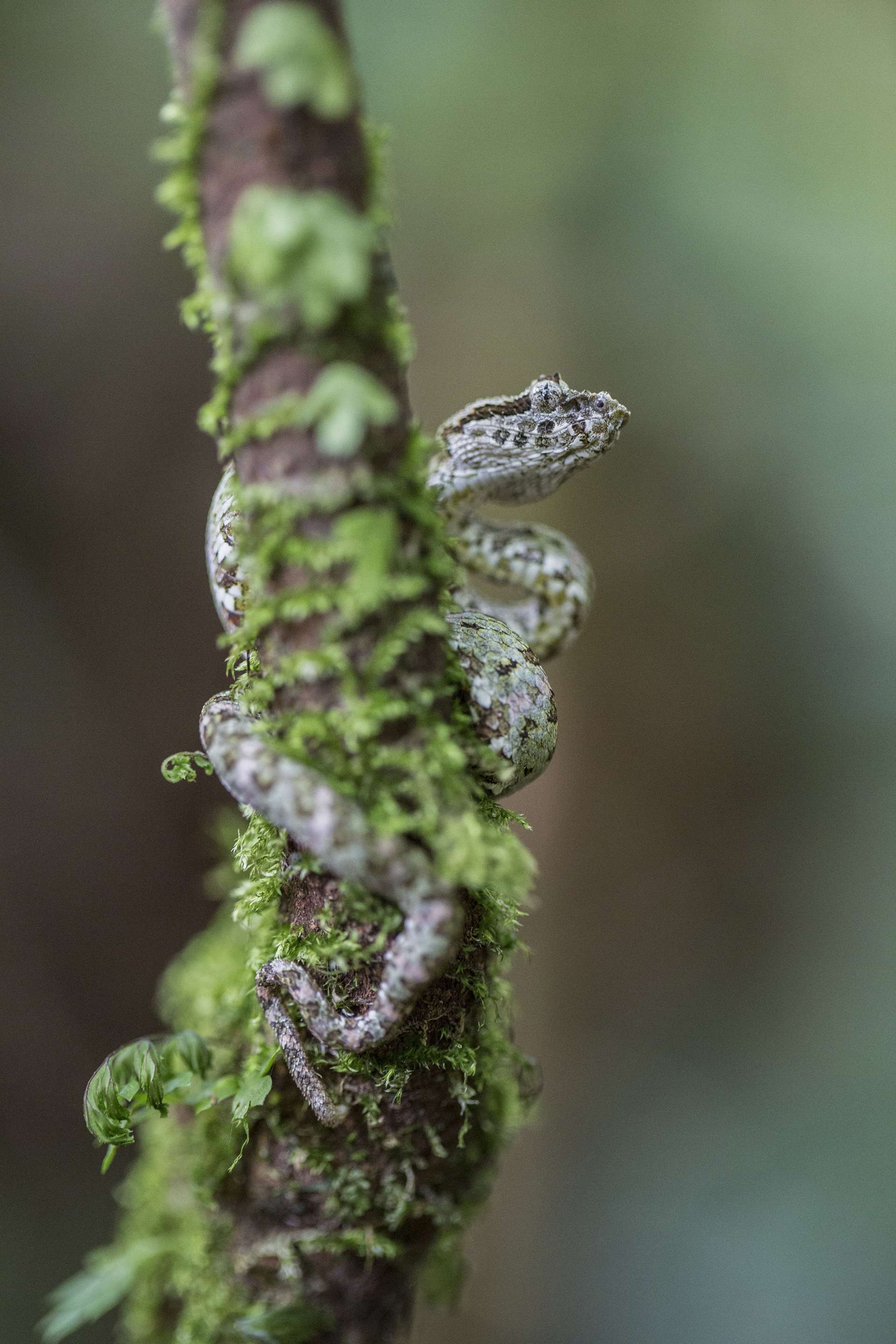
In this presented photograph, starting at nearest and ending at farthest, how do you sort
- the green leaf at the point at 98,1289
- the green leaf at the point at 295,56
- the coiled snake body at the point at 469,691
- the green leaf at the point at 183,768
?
the green leaf at the point at 295,56 → the coiled snake body at the point at 469,691 → the green leaf at the point at 183,768 → the green leaf at the point at 98,1289

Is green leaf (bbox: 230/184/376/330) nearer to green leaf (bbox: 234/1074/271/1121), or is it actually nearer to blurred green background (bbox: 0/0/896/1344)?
green leaf (bbox: 234/1074/271/1121)

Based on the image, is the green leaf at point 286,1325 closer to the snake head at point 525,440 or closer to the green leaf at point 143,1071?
the green leaf at point 143,1071

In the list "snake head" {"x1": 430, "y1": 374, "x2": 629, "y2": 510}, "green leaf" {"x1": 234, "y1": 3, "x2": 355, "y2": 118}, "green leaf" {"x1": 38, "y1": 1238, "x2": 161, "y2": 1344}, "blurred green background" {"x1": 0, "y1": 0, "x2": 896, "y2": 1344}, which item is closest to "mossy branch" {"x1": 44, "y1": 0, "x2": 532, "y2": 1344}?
"green leaf" {"x1": 234, "y1": 3, "x2": 355, "y2": 118}

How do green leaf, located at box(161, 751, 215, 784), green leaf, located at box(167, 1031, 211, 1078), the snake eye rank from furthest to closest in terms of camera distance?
the snake eye, green leaf, located at box(167, 1031, 211, 1078), green leaf, located at box(161, 751, 215, 784)

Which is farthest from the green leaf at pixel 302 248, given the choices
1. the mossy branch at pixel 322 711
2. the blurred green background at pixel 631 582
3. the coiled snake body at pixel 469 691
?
the blurred green background at pixel 631 582

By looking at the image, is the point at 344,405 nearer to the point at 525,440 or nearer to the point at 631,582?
the point at 525,440

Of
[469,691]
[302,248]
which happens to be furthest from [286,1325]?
[302,248]
